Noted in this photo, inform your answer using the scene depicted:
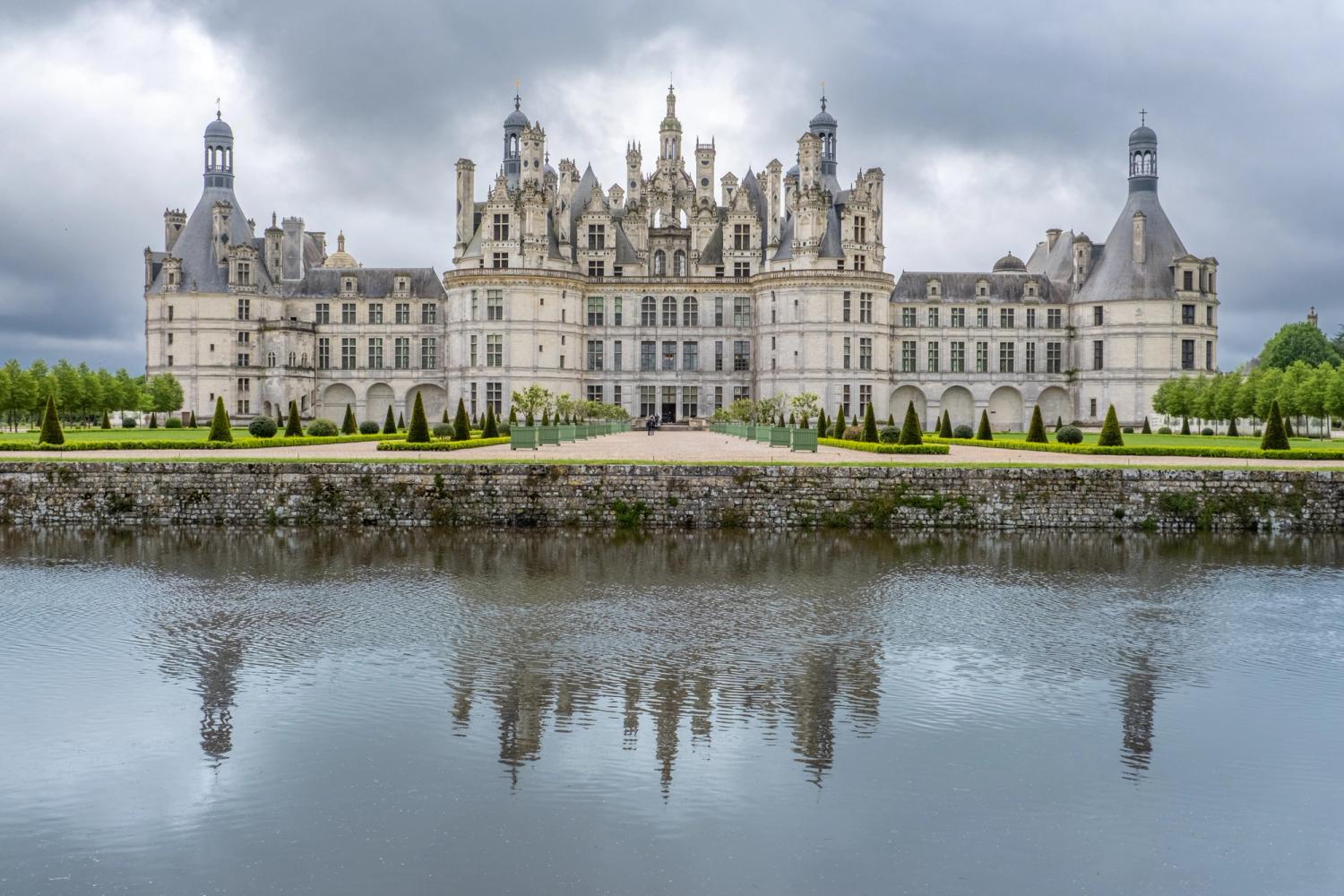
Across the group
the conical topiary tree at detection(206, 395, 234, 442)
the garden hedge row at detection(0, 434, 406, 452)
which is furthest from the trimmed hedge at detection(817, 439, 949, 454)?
the conical topiary tree at detection(206, 395, 234, 442)

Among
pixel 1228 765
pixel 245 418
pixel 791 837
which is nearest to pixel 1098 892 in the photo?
pixel 791 837

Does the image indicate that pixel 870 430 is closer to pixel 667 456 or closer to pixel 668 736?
pixel 667 456

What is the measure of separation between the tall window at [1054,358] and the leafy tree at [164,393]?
167 feet

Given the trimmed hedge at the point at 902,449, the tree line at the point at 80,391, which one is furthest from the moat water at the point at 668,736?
the tree line at the point at 80,391

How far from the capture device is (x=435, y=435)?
48375 mm

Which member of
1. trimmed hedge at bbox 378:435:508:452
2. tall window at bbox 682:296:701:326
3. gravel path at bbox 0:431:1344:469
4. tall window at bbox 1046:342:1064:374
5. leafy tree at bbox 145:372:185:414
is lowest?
gravel path at bbox 0:431:1344:469

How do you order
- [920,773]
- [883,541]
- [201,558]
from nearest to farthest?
[920,773] → [201,558] → [883,541]

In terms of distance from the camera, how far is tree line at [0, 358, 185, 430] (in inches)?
2468

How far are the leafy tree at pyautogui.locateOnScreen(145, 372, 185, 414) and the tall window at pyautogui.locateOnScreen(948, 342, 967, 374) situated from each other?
45.0m

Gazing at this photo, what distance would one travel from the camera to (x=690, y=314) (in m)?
74.7

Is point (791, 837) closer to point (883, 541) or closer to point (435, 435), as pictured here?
point (883, 541)

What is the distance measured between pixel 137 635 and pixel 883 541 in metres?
16.6

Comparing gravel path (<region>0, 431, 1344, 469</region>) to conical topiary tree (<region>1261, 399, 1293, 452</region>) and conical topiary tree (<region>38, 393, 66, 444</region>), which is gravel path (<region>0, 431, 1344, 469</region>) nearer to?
conical topiary tree (<region>38, 393, 66, 444</region>)

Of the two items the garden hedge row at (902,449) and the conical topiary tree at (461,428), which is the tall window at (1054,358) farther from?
the conical topiary tree at (461,428)
